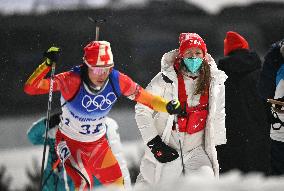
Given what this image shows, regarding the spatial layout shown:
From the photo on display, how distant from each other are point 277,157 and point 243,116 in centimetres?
49

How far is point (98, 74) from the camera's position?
2289 mm

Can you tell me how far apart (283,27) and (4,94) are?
2.37m

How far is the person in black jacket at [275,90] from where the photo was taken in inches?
101

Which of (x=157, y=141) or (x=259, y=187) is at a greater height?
(x=259, y=187)

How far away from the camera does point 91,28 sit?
4195 mm

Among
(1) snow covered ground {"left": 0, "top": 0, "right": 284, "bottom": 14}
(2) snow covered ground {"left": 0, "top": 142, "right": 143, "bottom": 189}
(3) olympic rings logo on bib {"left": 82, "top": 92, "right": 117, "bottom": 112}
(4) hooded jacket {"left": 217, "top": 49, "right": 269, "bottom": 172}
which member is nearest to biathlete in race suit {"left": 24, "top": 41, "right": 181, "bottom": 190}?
(3) olympic rings logo on bib {"left": 82, "top": 92, "right": 117, "bottom": 112}

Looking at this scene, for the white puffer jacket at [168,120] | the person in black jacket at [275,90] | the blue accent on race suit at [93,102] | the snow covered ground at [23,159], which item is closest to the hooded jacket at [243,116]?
the person in black jacket at [275,90]

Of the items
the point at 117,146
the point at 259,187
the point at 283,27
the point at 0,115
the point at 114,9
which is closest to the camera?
the point at 259,187

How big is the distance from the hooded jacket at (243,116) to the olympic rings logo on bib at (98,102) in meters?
0.96

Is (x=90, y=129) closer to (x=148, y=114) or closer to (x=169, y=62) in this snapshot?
(x=148, y=114)

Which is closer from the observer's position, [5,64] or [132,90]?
[132,90]

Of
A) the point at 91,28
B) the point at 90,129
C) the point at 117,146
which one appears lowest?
the point at 117,146

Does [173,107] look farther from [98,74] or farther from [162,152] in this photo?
[98,74]

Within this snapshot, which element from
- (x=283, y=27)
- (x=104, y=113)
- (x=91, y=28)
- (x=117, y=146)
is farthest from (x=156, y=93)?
(x=283, y=27)
